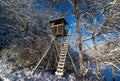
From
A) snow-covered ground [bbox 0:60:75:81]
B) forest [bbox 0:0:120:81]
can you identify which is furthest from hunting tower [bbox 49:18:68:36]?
snow-covered ground [bbox 0:60:75:81]

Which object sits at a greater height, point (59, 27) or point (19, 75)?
point (59, 27)

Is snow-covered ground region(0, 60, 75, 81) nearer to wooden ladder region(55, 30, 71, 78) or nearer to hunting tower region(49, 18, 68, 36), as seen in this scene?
wooden ladder region(55, 30, 71, 78)

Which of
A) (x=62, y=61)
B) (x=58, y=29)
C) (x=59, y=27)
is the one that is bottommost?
(x=62, y=61)

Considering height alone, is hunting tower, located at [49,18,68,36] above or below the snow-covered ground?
above

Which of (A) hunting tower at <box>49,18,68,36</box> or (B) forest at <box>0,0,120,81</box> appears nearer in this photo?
(B) forest at <box>0,0,120,81</box>

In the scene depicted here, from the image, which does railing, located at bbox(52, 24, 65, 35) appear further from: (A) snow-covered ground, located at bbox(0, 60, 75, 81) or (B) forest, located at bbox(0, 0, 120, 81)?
(A) snow-covered ground, located at bbox(0, 60, 75, 81)

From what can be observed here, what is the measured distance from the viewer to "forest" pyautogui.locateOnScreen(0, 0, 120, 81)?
297 inches

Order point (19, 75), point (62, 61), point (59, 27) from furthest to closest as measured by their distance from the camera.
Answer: point (59, 27) < point (62, 61) < point (19, 75)

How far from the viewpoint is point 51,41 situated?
1212 centimetres

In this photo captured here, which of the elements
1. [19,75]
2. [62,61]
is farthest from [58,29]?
[19,75]

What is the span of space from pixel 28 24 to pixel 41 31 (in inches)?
71.1

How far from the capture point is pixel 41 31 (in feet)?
47.3

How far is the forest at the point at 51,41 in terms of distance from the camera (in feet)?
24.8

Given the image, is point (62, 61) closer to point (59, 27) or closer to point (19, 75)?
point (19, 75)
